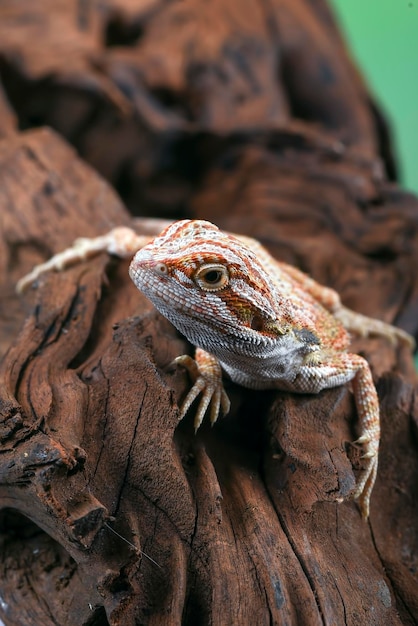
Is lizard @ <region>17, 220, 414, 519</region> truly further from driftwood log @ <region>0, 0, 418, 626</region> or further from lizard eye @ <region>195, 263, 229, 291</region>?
driftwood log @ <region>0, 0, 418, 626</region>

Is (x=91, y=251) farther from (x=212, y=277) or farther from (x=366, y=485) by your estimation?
(x=366, y=485)

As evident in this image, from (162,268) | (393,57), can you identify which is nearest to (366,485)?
(162,268)

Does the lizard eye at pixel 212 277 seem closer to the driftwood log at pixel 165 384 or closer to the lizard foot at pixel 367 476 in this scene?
Result: the driftwood log at pixel 165 384

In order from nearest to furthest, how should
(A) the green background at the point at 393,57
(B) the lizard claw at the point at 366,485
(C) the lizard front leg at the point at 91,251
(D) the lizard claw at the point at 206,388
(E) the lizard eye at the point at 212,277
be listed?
(E) the lizard eye at the point at 212,277
(D) the lizard claw at the point at 206,388
(B) the lizard claw at the point at 366,485
(C) the lizard front leg at the point at 91,251
(A) the green background at the point at 393,57

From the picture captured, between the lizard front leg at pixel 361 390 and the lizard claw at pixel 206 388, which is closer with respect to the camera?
the lizard claw at pixel 206 388

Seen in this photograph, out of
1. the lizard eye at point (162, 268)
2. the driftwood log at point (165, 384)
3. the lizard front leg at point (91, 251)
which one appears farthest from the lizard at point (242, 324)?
the lizard front leg at point (91, 251)

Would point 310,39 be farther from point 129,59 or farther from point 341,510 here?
point 341,510

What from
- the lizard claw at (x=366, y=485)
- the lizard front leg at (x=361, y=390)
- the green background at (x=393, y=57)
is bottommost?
the lizard claw at (x=366, y=485)

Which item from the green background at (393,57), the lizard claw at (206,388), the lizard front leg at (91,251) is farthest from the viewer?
the green background at (393,57)

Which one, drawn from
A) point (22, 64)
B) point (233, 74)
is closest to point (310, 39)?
point (233, 74)
